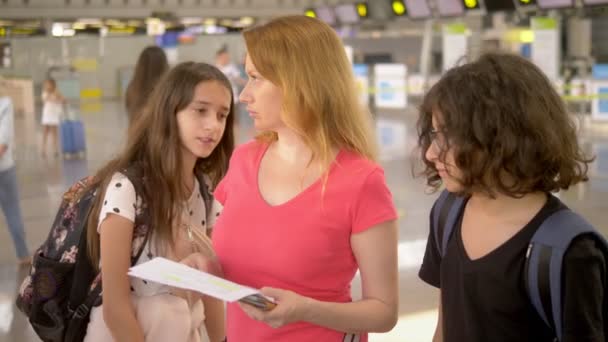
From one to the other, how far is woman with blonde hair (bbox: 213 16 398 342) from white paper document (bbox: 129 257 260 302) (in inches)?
6.3

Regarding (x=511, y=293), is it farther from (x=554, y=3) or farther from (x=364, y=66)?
(x=364, y=66)

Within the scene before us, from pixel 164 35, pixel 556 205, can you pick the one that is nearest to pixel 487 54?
pixel 556 205

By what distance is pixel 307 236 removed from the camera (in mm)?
2096

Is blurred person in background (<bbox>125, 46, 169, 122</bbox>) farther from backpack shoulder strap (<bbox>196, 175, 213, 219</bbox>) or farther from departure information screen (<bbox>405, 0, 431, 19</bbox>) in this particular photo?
departure information screen (<bbox>405, 0, 431, 19</bbox>)

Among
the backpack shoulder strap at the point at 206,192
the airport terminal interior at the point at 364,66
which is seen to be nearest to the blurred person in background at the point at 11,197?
the airport terminal interior at the point at 364,66

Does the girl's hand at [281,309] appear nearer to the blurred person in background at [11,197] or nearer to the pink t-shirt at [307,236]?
the pink t-shirt at [307,236]

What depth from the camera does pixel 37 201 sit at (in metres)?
10.5

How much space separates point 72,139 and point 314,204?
1331cm

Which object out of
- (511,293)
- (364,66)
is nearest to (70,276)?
(511,293)

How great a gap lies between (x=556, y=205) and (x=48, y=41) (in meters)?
30.2

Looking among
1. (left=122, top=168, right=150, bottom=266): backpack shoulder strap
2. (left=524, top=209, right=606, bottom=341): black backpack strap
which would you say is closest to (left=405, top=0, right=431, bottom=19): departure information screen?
(left=122, top=168, right=150, bottom=266): backpack shoulder strap

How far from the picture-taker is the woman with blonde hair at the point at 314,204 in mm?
2088

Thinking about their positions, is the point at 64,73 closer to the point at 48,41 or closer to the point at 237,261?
the point at 48,41

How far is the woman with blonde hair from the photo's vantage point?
2088 millimetres
